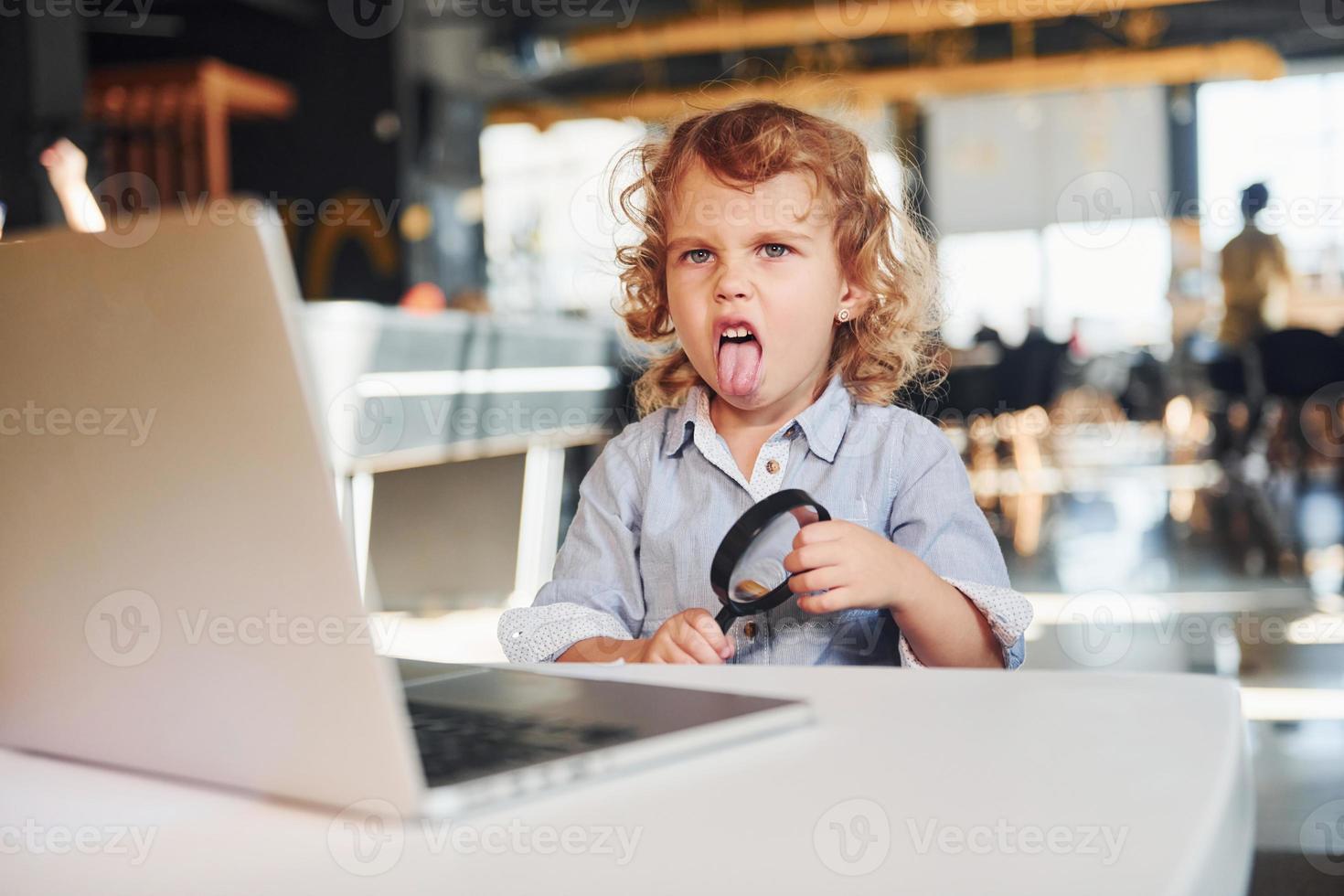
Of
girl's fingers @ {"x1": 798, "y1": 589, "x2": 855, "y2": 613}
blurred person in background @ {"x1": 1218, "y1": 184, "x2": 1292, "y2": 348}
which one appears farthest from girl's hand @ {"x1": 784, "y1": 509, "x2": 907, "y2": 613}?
blurred person in background @ {"x1": 1218, "y1": 184, "x2": 1292, "y2": 348}

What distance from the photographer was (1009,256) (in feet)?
39.8

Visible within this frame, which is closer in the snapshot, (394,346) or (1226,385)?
(394,346)

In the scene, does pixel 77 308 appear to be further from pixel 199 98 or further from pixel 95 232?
pixel 199 98

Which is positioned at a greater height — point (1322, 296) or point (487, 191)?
point (487, 191)

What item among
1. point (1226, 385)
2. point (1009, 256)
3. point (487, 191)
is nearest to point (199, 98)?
point (487, 191)

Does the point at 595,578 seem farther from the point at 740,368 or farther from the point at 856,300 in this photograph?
the point at 856,300

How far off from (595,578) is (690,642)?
0.89 feet

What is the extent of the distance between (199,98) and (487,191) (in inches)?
110

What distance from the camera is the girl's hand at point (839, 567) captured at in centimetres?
88

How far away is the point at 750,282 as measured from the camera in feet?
3.75

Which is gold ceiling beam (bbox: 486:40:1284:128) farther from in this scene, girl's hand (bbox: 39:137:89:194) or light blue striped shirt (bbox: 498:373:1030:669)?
light blue striped shirt (bbox: 498:373:1030:669)

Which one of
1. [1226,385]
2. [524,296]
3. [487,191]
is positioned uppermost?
[487,191]

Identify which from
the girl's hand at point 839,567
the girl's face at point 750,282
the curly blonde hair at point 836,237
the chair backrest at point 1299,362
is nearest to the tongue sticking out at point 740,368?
the girl's face at point 750,282

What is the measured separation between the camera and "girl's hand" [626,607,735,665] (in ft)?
2.97
